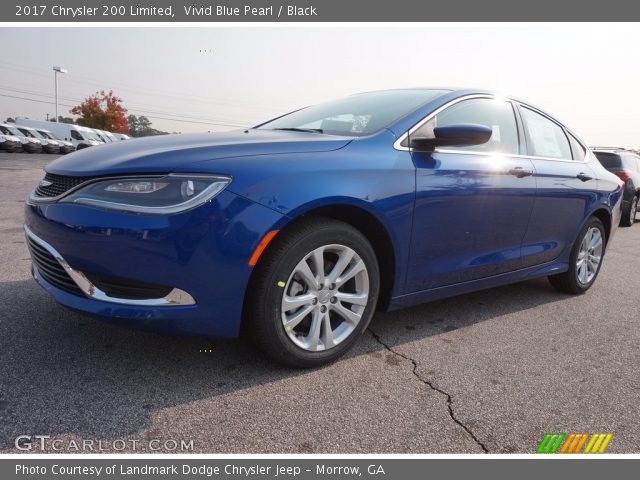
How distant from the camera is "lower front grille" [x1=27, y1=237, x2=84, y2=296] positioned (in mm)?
2188

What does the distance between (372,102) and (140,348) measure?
210 cm

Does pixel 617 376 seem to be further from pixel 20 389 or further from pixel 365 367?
pixel 20 389

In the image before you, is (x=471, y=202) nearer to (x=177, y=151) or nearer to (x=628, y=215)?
(x=177, y=151)

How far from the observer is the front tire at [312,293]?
2.23m

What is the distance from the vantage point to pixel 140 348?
2533mm

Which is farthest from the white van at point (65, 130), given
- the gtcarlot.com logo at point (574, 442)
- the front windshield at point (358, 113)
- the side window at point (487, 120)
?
the gtcarlot.com logo at point (574, 442)

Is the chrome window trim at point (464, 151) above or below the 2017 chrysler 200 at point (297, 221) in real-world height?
above

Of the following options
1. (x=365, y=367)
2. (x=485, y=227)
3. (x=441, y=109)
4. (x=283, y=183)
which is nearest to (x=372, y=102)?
(x=441, y=109)

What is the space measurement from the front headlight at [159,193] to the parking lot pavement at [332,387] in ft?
1.99

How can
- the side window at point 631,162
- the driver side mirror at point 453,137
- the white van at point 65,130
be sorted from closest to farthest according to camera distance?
the driver side mirror at point 453,137, the side window at point 631,162, the white van at point 65,130

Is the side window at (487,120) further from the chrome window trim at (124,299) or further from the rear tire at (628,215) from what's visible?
the rear tire at (628,215)

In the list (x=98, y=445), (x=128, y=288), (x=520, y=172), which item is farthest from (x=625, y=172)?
(x=98, y=445)

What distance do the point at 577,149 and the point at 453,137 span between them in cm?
220

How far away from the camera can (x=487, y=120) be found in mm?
3332
